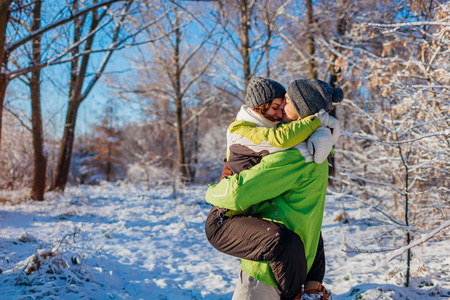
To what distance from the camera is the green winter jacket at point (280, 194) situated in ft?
4.66

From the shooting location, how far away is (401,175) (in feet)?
13.4

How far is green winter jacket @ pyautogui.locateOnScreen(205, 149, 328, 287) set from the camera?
1421 millimetres

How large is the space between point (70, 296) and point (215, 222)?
6.25 feet

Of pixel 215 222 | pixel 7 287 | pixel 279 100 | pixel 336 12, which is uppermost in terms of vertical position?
pixel 336 12

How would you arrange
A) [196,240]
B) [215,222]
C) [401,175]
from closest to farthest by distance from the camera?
[215,222] → [401,175] → [196,240]

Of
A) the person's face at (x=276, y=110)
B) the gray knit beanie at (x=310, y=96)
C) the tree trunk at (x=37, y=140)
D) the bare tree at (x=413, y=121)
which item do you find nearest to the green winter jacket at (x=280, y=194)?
the gray knit beanie at (x=310, y=96)

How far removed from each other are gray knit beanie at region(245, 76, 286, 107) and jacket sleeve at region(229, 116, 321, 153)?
0.23 meters

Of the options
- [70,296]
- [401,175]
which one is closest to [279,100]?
[70,296]

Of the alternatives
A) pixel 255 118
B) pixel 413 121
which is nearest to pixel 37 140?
pixel 255 118

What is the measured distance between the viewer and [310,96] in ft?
5.28

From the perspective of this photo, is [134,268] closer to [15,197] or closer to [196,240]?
[196,240]

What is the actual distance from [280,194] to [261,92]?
651 mm

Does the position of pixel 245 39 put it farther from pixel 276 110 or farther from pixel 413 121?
pixel 276 110

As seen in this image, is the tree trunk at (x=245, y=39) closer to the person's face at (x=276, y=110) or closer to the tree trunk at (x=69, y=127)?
the tree trunk at (x=69, y=127)
